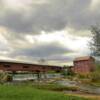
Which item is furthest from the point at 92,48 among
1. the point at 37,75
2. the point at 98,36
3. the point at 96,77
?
the point at 37,75

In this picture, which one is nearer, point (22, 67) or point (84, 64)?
point (22, 67)

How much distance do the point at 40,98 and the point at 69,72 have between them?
58463 mm

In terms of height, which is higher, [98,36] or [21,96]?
[98,36]

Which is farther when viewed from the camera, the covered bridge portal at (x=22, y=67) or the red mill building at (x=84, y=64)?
the red mill building at (x=84, y=64)

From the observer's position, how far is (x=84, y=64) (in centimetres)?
7469

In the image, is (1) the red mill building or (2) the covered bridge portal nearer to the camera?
(2) the covered bridge portal

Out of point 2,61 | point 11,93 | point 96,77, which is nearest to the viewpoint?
point 11,93

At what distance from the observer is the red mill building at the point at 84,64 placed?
7162cm

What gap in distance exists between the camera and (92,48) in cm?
5438

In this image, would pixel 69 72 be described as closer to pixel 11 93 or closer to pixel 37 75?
pixel 37 75

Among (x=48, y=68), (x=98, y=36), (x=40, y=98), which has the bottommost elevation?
(x=40, y=98)

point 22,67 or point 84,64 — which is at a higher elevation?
point 84,64

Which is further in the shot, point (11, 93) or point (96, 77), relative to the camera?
point (96, 77)

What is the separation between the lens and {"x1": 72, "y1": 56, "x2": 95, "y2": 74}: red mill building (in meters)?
71.6
